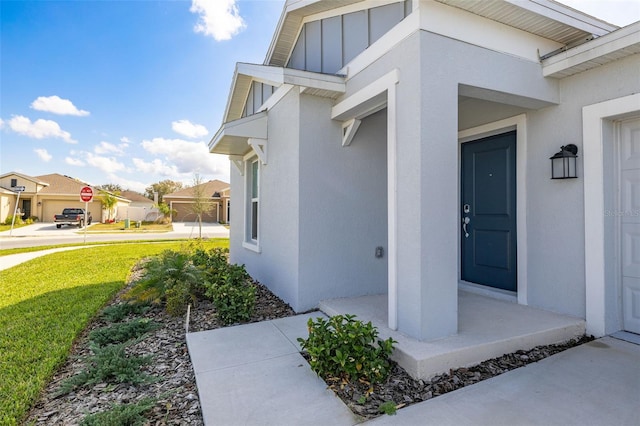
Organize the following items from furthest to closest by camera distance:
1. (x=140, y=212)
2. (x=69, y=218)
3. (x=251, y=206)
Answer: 1. (x=140, y=212)
2. (x=69, y=218)
3. (x=251, y=206)

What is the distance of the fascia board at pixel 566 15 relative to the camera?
312 centimetres

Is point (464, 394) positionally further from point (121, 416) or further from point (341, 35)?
point (341, 35)

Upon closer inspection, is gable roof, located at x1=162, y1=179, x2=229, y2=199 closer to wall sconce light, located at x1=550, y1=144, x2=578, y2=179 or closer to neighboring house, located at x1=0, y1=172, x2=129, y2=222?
neighboring house, located at x1=0, y1=172, x2=129, y2=222

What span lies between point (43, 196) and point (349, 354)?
37034 mm

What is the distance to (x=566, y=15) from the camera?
11.1ft

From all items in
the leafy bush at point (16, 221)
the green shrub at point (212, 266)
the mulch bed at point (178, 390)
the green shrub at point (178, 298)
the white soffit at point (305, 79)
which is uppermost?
the white soffit at point (305, 79)

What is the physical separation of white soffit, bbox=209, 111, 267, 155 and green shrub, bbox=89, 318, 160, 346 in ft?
9.99

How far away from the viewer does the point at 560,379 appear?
2516mm

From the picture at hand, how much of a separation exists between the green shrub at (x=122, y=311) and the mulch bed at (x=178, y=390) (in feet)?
3.09

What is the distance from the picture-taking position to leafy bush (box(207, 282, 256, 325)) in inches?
160

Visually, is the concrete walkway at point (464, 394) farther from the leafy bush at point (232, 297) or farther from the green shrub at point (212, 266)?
the green shrub at point (212, 266)

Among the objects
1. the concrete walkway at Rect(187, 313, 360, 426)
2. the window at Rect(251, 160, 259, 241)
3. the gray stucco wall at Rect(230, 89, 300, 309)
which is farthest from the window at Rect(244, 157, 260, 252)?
the concrete walkway at Rect(187, 313, 360, 426)

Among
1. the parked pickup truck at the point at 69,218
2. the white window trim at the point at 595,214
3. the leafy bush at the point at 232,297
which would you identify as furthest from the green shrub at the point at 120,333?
the parked pickup truck at the point at 69,218

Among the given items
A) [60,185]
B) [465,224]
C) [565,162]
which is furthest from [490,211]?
[60,185]
